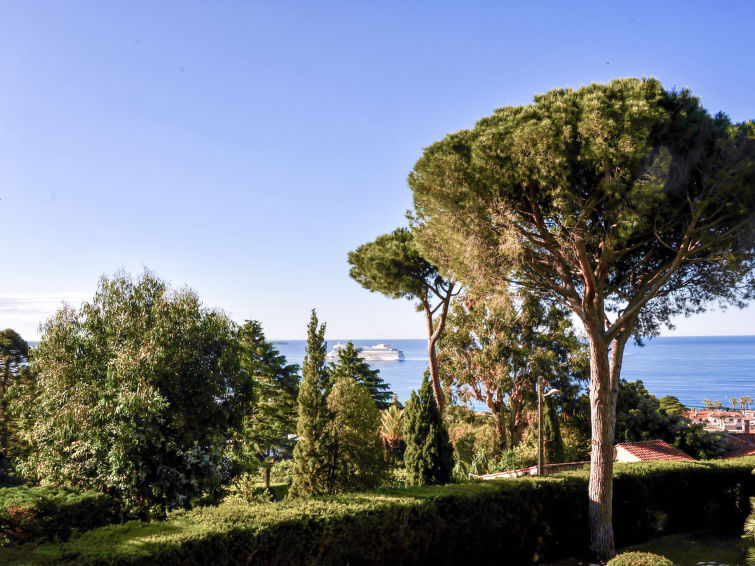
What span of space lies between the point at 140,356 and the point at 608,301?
10.1 meters

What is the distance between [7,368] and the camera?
66.7 ft

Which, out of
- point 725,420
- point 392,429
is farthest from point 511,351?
point 725,420

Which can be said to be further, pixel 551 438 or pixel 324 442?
pixel 551 438

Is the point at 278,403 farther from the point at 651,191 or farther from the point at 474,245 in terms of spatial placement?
the point at 651,191

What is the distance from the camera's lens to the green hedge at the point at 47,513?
543cm

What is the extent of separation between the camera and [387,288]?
16297mm

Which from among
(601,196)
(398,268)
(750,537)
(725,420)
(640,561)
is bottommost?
(725,420)

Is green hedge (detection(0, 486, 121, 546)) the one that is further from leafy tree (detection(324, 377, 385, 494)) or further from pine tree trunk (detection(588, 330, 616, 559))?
pine tree trunk (detection(588, 330, 616, 559))

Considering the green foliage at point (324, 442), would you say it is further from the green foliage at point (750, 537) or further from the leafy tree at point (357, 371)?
the leafy tree at point (357, 371)

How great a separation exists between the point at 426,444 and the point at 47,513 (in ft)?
22.6

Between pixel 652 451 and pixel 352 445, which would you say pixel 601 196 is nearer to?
pixel 352 445

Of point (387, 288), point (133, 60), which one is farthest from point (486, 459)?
point (133, 60)

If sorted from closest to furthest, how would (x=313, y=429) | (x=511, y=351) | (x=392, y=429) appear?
(x=313, y=429), (x=511, y=351), (x=392, y=429)

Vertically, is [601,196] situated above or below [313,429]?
above
